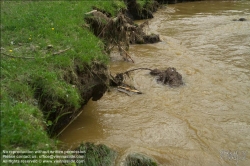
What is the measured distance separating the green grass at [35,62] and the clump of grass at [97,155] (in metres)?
0.87

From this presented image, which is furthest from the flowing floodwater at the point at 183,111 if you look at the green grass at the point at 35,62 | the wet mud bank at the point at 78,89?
the green grass at the point at 35,62

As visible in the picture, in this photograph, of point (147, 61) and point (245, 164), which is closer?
point (245, 164)

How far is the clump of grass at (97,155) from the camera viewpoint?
17.4ft

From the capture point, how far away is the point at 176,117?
24.7 ft

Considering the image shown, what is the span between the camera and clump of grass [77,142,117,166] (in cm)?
530

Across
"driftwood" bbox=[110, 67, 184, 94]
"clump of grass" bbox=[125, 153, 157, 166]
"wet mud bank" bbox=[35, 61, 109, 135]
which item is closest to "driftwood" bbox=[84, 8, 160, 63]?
"driftwood" bbox=[110, 67, 184, 94]

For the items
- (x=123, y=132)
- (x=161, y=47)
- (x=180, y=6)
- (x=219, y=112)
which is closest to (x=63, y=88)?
(x=123, y=132)

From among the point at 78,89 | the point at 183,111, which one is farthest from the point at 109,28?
the point at 78,89

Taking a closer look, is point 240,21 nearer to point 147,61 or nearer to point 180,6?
point 180,6

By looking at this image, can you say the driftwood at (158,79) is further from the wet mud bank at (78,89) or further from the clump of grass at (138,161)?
the clump of grass at (138,161)

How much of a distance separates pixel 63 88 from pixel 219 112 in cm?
442

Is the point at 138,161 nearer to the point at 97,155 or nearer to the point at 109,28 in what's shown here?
the point at 97,155

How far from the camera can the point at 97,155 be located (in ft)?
17.9

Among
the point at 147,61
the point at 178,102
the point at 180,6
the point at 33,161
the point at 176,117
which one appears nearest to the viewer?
the point at 33,161
